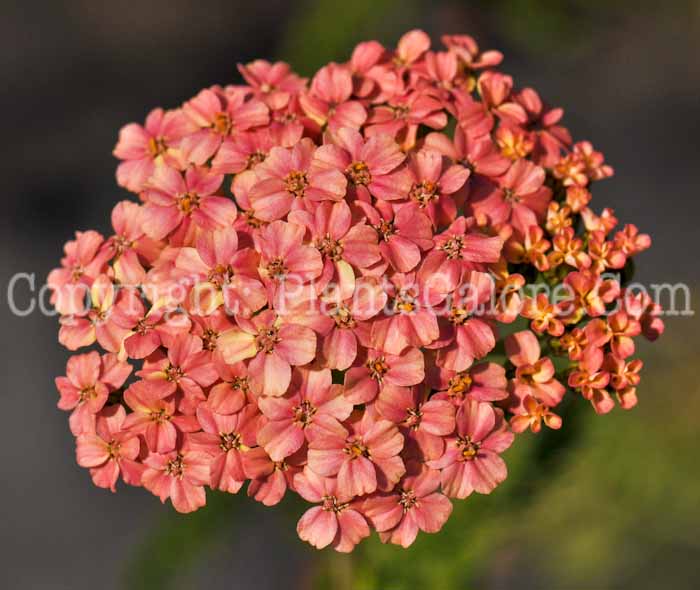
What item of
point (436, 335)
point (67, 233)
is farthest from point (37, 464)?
point (436, 335)

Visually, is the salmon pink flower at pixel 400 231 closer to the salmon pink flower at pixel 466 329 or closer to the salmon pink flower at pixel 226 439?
the salmon pink flower at pixel 466 329

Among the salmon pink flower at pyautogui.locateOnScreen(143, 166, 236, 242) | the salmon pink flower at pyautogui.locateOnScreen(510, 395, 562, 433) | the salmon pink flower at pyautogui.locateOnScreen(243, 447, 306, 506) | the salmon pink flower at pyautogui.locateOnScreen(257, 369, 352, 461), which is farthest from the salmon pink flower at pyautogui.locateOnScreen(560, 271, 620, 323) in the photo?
the salmon pink flower at pyautogui.locateOnScreen(143, 166, 236, 242)

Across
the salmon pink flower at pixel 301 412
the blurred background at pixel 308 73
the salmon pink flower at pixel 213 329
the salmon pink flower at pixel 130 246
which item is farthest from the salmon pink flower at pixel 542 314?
the blurred background at pixel 308 73

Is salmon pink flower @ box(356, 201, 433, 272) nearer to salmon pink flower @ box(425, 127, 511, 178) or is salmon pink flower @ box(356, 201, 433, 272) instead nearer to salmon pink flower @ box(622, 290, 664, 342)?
salmon pink flower @ box(425, 127, 511, 178)

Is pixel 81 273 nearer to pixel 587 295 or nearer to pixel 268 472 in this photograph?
pixel 268 472

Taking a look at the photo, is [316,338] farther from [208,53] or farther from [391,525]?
[208,53]

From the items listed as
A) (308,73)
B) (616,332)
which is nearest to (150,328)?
(616,332)
